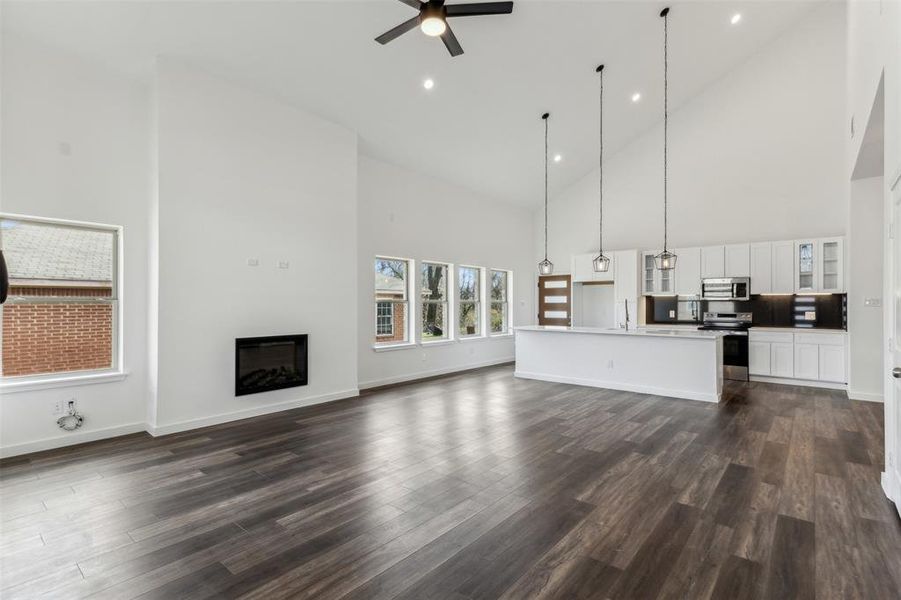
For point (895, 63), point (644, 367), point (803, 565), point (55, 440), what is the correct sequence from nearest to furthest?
1. point (803, 565)
2. point (895, 63)
3. point (55, 440)
4. point (644, 367)

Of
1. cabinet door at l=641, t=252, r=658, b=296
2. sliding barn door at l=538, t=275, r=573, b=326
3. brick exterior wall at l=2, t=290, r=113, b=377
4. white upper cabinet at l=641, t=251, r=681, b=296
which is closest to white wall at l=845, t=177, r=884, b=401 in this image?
white upper cabinet at l=641, t=251, r=681, b=296

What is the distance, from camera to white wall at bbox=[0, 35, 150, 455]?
3.87m

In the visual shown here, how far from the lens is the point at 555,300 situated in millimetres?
9938

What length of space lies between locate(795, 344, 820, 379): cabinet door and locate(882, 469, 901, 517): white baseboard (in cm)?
433

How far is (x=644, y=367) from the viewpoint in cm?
630

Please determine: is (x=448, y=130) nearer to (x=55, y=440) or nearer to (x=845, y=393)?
(x=55, y=440)

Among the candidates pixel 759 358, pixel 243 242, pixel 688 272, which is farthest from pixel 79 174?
pixel 759 358

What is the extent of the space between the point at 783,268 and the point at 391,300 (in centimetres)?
635

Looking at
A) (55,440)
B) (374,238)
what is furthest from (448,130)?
(55,440)

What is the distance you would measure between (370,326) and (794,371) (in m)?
6.65

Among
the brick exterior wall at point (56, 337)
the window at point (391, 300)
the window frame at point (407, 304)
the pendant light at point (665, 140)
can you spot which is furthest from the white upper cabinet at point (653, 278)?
the brick exterior wall at point (56, 337)

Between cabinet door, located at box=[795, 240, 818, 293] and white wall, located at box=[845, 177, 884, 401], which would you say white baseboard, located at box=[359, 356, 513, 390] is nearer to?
cabinet door, located at box=[795, 240, 818, 293]

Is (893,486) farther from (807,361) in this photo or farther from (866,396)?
(807,361)

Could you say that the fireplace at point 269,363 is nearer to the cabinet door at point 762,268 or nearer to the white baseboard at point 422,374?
the white baseboard at point 422,374
